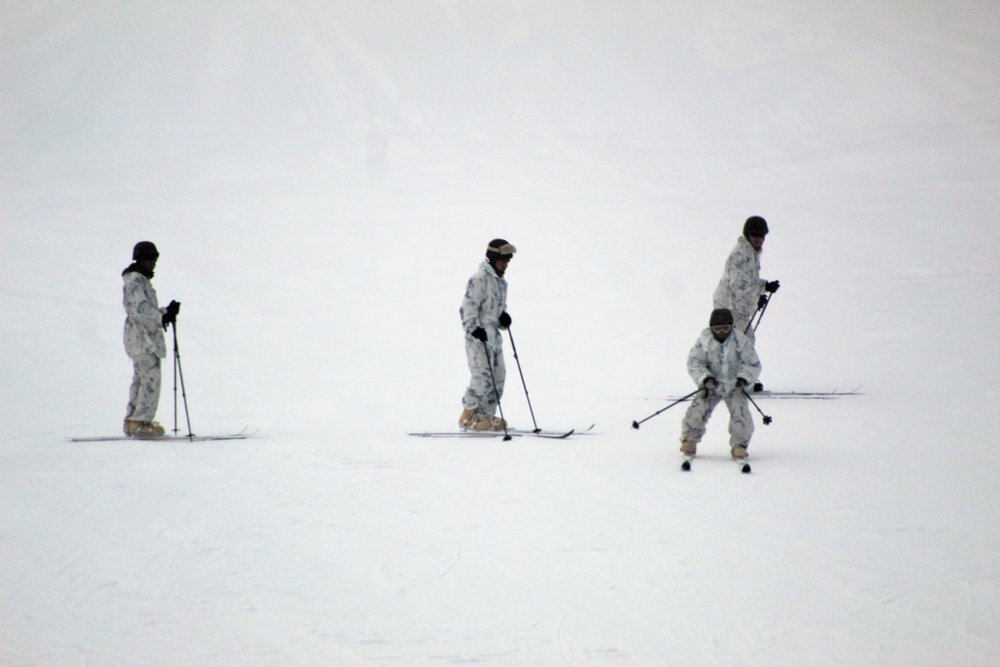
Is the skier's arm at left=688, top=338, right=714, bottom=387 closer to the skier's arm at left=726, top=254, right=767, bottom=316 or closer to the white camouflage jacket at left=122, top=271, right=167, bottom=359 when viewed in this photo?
the skier's arm at left=726, top=254, right=767, bottom=316

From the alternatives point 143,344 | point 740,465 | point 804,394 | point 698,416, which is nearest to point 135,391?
point 143,344

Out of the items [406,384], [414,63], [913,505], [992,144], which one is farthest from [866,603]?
[414,63]

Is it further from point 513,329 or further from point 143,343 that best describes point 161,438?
point 513,329

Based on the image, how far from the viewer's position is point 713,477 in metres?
7.60

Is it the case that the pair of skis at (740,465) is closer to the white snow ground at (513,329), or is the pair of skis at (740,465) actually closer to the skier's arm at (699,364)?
the white snow ground at (513,329)

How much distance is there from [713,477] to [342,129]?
31.8 metres

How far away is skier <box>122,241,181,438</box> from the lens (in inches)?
384

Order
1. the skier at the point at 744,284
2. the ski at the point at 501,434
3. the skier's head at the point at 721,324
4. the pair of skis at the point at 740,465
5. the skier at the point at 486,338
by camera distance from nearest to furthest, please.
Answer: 1. the pair of skis at the point at 740,465
2. the skier's head at the point at 721,324
3. the ski at the point at 501,434
4. the skier at the point at 486,338
5. the skier at the point at 744,284

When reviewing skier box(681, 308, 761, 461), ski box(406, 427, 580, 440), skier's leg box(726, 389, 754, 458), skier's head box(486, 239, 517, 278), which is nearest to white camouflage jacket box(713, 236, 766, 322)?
ski box(406, 427, 580, 440)

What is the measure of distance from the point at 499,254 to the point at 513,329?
28.5 ft

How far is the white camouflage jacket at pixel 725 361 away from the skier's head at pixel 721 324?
1.8 inches

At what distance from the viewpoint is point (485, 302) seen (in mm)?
9781

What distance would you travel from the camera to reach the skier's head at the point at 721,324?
7.96m

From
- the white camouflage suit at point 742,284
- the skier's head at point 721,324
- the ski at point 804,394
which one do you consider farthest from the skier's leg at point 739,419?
the ski at point 804,394
